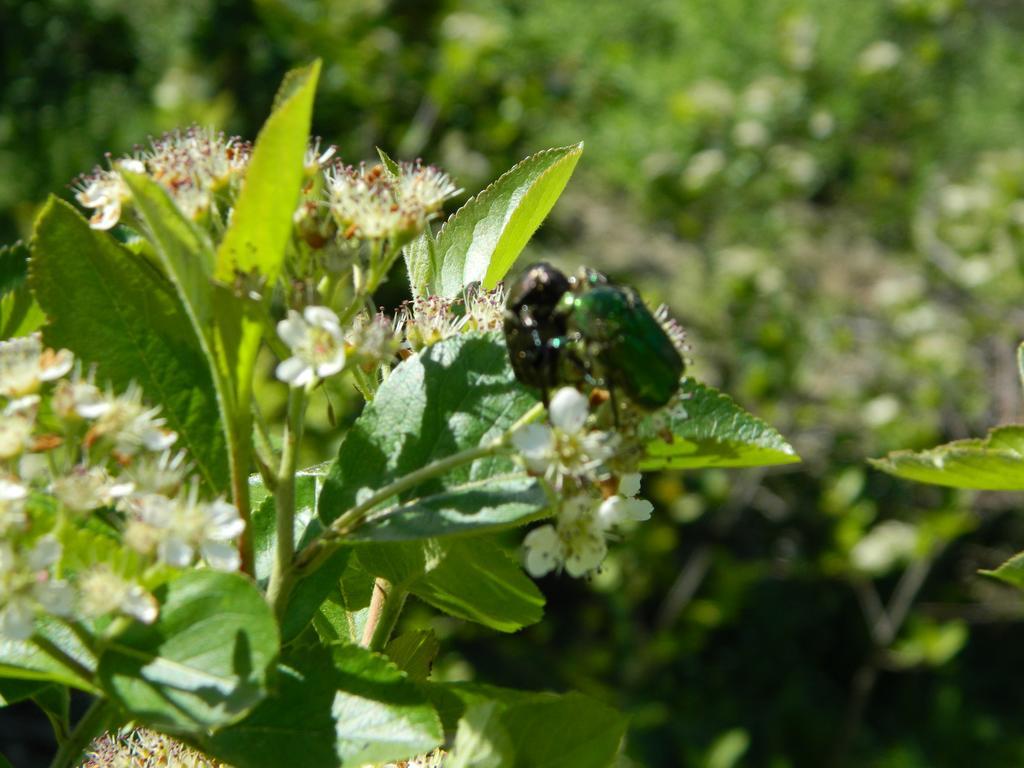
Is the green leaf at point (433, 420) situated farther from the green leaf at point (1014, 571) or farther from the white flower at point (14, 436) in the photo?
the green leaf at point (1014, 571)

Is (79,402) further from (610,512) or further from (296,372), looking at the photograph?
(610,512)

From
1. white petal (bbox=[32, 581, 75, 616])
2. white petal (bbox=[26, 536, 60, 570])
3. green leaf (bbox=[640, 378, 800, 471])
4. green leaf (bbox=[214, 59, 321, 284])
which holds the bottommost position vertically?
green leaf (bbox=[640, 378, 800, 471])

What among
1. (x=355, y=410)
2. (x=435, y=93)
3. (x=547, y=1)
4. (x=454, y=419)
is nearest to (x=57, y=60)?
(x=435, y=93)

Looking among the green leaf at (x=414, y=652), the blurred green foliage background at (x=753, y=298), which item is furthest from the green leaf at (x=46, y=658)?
the blurred green foliage background at (x=753, y=298)

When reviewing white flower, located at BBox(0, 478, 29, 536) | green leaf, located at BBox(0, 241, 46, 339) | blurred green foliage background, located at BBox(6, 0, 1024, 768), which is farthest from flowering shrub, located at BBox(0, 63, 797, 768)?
blurred green foliage background, located at BBox(6, 0, 1024, 768)

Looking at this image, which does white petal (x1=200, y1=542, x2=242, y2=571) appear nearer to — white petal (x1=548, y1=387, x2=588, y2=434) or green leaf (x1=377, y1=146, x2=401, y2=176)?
white petal (x1=548, y1=387, x2=588, y2=434)

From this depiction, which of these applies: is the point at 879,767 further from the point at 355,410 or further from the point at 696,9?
the point at 696,9
